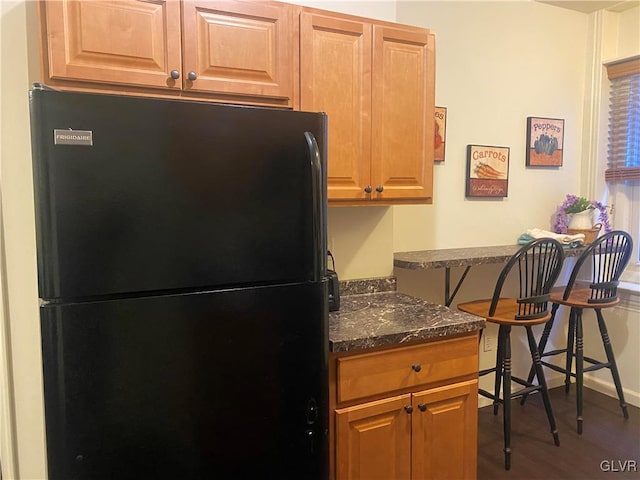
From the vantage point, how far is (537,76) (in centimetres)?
310

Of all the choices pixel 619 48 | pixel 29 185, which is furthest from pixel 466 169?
pixel 29 185

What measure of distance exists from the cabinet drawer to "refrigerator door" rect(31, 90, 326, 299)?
45 centimetres

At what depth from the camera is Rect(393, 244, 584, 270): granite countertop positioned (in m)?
2.35

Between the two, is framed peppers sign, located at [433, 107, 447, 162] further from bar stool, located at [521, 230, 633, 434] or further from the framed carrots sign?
bar stool, located at [521, 230, 633, 434]

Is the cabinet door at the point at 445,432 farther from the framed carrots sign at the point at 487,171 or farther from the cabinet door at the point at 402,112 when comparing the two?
the framed carrots sign at the point at 487,171

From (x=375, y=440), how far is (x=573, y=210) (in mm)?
2135

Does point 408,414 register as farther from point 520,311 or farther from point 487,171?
point 487,171

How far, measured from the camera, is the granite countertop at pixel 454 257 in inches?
92.5

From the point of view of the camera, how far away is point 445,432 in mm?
1854

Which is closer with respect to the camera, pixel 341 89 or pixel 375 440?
pixel 375 440

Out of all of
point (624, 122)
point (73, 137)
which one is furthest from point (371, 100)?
point (624, 122)

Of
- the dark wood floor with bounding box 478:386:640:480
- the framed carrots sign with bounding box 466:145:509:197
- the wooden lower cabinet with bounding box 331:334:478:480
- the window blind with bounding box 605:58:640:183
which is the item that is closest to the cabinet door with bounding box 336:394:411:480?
the wooden lower cabinet with bounding box 331:334:478:480

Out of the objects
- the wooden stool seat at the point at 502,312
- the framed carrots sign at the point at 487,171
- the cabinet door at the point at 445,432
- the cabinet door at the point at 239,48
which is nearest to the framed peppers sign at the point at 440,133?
the framed carrots sign at the point at 487,171

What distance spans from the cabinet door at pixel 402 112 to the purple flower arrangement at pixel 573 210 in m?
1.44
